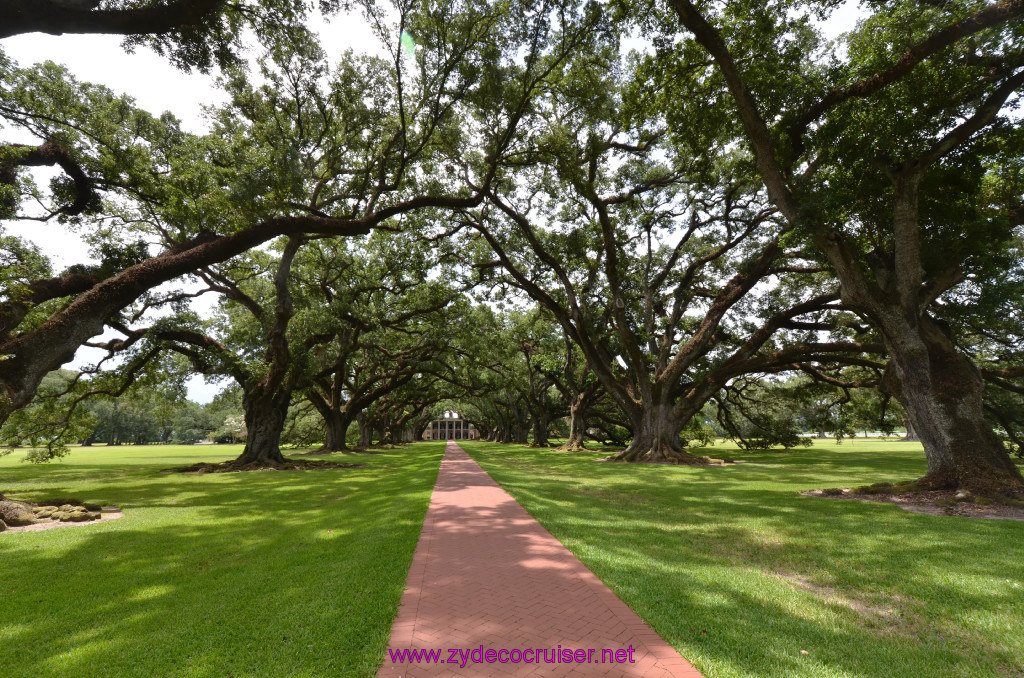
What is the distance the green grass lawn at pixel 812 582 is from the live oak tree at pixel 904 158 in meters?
3.64

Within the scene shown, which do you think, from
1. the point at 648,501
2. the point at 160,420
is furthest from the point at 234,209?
the point at 160,420

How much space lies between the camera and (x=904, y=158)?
9719 mm

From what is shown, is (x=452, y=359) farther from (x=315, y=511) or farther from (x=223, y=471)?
(x=315, y=511)

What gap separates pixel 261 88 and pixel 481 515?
533 inches

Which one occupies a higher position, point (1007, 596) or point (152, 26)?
point (152, 26)

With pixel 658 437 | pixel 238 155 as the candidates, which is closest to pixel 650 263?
pixel 658 437

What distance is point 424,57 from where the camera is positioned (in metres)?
10.8

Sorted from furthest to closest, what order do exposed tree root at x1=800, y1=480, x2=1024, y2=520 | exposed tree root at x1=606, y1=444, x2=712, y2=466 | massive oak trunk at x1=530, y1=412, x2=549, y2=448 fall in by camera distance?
massive oak trunk at x1=530, y1=412, x2=549, y2=448
exposed tree root at x1=606, y1=444, x2=712, y2=466
exposed tree root at x1=800, y1=480, x2=1024, y2=520

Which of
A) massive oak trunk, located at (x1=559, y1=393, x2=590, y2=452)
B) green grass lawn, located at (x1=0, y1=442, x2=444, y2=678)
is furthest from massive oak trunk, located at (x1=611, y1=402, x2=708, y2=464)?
green grass lawn, located at (x1=0, y1=442, x2=444, y2=678)

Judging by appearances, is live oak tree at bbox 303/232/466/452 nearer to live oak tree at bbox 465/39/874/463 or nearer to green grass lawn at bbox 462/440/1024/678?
live oak tree at bbox 465/39/874/463

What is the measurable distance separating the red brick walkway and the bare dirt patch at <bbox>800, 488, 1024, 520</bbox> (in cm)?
836

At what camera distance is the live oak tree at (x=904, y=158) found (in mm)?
8898

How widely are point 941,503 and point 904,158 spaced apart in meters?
7.77

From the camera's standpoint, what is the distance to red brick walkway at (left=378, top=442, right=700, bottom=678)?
9.55 feet
